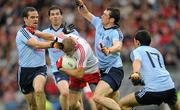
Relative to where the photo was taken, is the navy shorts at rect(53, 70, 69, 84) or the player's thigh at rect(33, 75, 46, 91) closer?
the player's thigh at rect(33, 75, 46, 91)

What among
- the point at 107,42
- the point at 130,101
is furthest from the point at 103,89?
the point at 107,42

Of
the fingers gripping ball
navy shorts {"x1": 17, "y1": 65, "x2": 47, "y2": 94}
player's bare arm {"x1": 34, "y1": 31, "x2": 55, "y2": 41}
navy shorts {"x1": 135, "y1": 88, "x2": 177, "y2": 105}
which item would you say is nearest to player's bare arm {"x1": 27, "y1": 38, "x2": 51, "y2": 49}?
player's bare arm {"x1": 34, "y1": 31, "x2": 55, "y2": 41}

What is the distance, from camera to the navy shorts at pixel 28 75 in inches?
603

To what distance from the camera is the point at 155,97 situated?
14.0 metres

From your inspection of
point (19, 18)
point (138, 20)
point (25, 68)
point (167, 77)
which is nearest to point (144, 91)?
point (167, 77)

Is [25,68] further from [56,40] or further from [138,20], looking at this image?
[138,20]

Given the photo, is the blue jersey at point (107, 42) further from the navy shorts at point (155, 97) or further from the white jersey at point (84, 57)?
the navy shorts at point (155, 97)

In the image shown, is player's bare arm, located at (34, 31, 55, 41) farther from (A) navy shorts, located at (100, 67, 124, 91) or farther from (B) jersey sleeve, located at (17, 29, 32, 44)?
(A) navy shorts, located at (100, 67, 124, 91)

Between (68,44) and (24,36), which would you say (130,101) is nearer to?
(68,44)

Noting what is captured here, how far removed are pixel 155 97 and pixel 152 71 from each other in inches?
19.7

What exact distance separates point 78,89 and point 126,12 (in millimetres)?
9167

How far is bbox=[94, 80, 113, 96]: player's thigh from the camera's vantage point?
14.4m

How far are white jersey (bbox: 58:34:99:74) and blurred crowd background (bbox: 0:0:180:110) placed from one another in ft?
18.6

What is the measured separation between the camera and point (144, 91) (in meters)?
14.0
